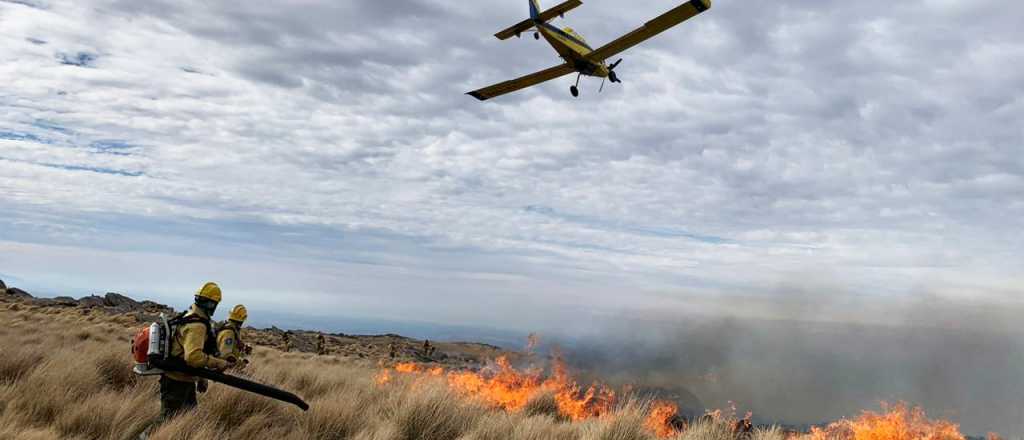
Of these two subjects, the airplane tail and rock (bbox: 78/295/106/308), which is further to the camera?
rock (bbox: 78/295/106/308)

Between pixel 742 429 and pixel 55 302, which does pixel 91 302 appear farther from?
pixel 742 429

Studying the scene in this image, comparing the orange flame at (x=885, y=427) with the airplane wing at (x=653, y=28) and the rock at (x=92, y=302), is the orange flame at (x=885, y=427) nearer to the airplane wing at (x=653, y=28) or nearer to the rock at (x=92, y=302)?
the airplane wing at (x=653, y=28)

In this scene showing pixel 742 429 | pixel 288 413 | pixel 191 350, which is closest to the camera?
pixel 191 350

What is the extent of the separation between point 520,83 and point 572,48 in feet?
11.1

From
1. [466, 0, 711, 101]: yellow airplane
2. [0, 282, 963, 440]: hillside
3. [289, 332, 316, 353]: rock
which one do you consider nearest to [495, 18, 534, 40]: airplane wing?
[466, 0, 711, 101]: yellow airplane

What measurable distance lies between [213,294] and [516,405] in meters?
7.37

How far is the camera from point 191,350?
690 centimetres

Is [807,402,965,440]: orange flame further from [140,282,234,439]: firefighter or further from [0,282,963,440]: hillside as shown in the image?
[140,282,234,439]: firefighter

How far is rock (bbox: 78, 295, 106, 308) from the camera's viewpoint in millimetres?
41131

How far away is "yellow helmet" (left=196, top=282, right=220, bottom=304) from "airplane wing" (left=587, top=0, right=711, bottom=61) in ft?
41.8

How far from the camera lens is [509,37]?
18.5m

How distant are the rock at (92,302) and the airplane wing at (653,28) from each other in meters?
40.6

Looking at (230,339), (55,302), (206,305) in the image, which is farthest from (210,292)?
(55,302)

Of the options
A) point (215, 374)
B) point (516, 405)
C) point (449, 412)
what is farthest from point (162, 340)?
point (516, 405)
